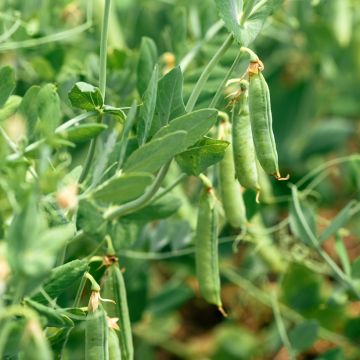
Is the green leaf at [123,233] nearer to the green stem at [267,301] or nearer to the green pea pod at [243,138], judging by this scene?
the green pea pod at [243,138]

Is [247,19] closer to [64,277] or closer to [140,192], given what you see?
[140,192]

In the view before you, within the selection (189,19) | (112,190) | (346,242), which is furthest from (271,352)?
(112,190)

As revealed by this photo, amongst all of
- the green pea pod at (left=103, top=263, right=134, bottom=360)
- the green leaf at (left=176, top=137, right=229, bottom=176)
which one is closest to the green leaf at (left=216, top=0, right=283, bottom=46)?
the green leaf at (left=176, top=137, right=229, bottom=176)

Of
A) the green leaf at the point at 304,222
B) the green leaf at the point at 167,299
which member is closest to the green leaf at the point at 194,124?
the green leaf at the point at 304,222

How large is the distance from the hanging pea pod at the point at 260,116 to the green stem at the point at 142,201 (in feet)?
0.35

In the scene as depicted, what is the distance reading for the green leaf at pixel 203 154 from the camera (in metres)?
0.96

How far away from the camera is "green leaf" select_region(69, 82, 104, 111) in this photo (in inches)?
36.5

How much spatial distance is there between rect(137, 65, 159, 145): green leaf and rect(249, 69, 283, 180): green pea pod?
4.3 inches

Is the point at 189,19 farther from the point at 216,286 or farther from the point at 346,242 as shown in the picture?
the point at 346,242

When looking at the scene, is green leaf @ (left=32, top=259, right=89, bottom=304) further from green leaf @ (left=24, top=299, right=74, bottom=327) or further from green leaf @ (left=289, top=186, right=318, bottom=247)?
green leaf @ (left=289, top=186, right=318, bottom=247)

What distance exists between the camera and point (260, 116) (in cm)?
92

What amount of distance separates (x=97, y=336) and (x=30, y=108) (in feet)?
0.94

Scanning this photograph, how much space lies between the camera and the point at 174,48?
54.6 inches

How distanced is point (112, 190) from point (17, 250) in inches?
7.4
